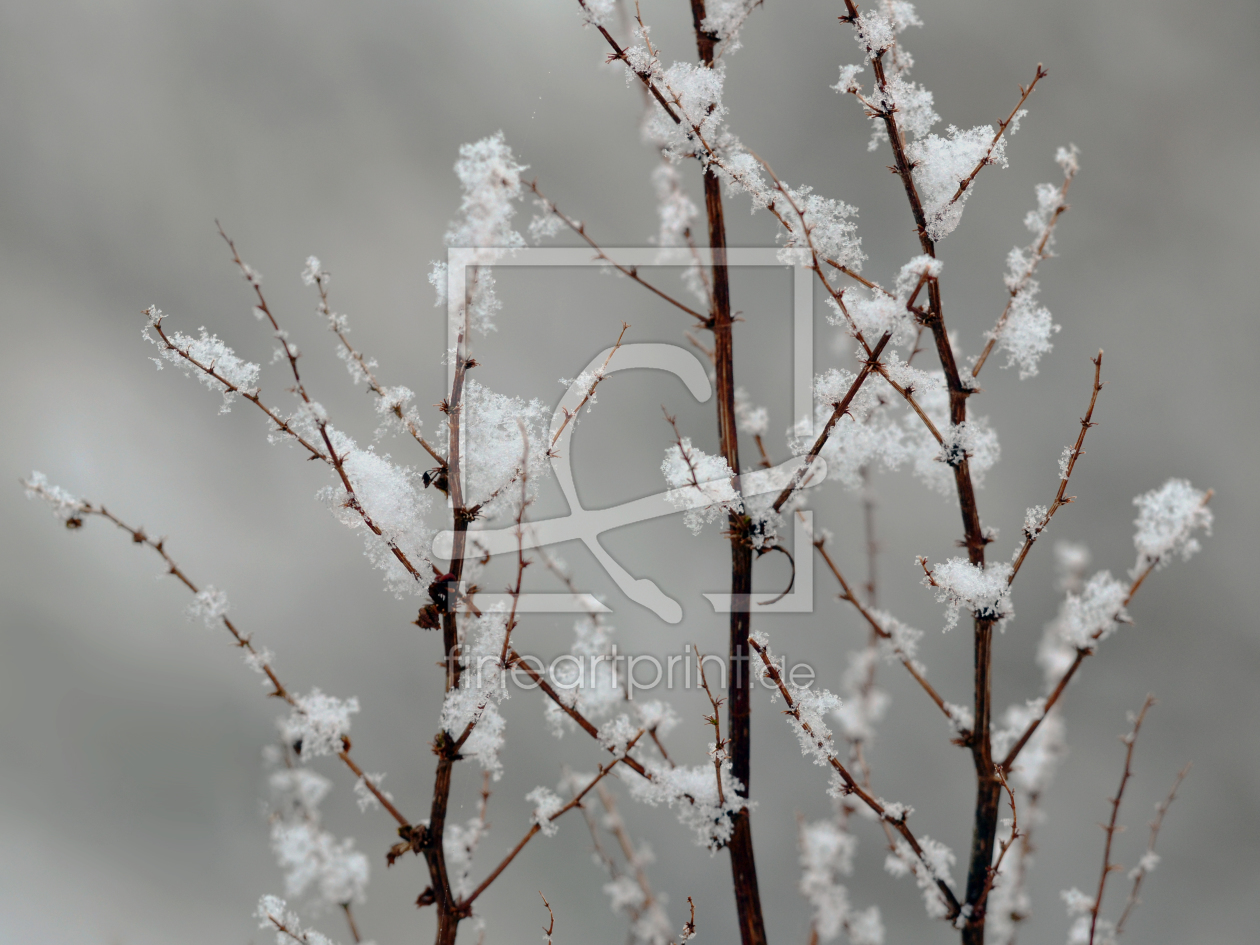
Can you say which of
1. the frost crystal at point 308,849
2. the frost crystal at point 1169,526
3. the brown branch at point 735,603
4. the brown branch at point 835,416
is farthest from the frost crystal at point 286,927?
the frost crystal at point 1169,526

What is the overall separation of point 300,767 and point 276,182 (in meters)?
0.47

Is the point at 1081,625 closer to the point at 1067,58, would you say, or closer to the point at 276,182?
the point at 1067,58

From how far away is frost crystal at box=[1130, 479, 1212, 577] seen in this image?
0.37m

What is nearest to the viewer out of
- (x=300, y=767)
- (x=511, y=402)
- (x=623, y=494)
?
(x=511, y=402)

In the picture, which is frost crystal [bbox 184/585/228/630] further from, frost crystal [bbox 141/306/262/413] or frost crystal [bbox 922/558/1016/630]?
frost crystal [bbox 922/558/1016/630]

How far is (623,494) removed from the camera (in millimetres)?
661

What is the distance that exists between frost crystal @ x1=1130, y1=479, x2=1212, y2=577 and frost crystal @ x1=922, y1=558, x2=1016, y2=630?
0.21 feet

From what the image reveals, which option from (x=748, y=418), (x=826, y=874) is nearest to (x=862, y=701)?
(x=826, y=874)

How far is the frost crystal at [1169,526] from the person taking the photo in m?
0.37

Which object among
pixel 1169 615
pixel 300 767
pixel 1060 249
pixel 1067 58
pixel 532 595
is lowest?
pixel 300 767

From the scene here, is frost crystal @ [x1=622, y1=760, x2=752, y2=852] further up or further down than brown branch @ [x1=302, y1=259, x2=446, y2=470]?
further down

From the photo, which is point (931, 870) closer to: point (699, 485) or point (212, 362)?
point (699, 485)

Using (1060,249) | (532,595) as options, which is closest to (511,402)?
(532,595)

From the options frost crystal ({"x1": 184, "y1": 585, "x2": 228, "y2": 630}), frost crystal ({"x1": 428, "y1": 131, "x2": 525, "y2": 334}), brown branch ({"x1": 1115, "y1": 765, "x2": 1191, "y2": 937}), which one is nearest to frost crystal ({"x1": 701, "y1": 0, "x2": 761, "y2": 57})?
frost crystal ({"x1": 428, "y1": 131, "x2": 525, "y2": 334})
